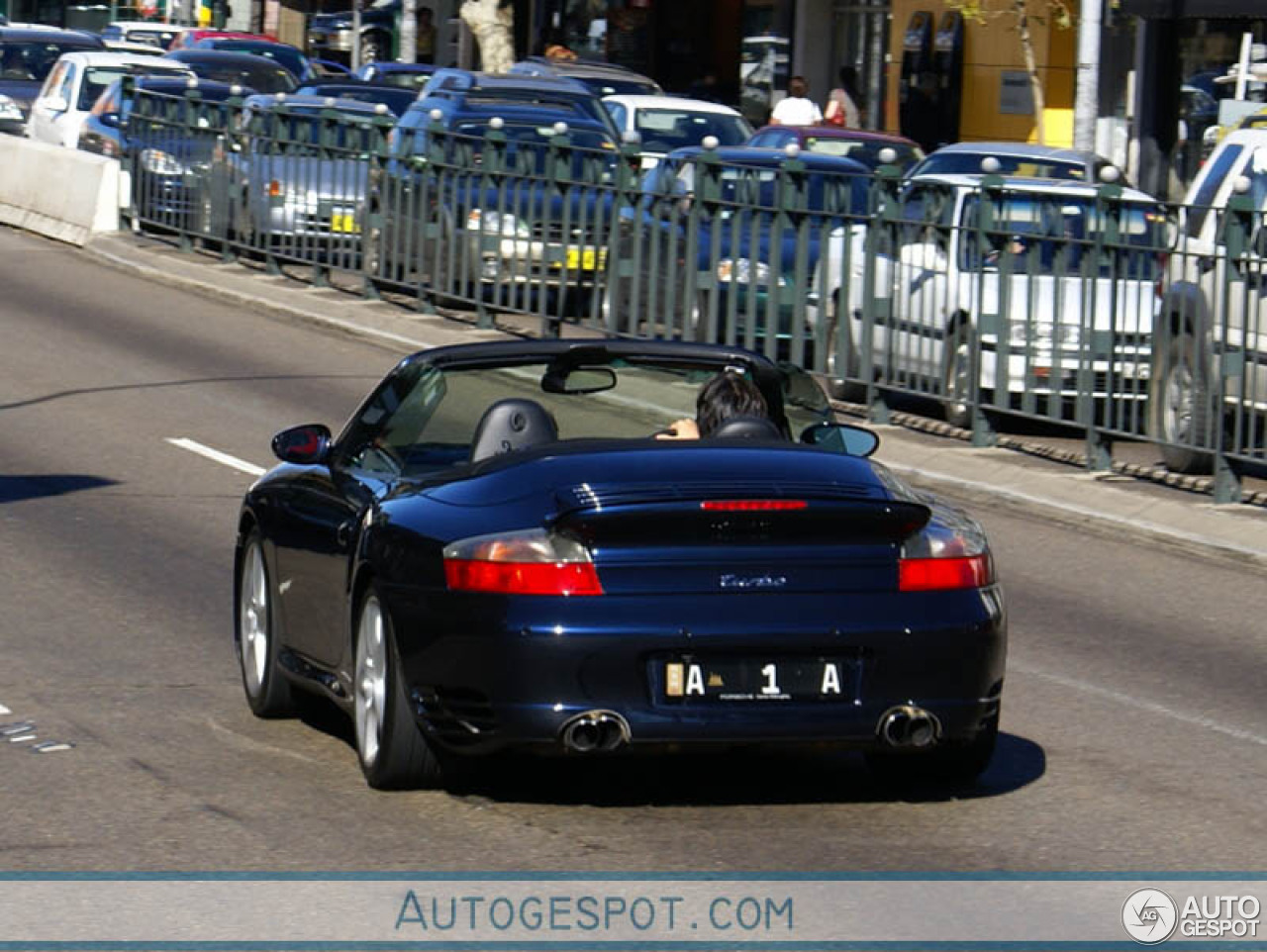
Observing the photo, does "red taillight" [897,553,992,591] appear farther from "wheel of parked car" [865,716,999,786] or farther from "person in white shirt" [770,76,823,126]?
"person in white shirt" [770,76,823,126]

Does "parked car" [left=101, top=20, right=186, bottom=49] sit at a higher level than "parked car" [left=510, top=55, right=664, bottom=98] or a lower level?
higher

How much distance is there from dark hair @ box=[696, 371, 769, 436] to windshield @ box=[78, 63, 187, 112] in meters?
26.8

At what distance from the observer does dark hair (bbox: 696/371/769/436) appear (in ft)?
26.6

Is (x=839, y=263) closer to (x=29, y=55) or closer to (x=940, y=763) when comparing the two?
(x=940, y=763)

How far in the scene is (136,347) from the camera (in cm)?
2095

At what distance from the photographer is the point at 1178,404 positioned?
14836 mm

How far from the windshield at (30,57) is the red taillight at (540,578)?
A: 34.2m

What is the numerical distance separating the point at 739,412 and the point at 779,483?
3.10ft

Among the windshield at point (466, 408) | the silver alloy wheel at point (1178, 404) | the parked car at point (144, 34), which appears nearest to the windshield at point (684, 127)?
the silver alloy wheel at point (1178, 404)

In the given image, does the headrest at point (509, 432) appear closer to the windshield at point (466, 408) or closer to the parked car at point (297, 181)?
the windshield at point (466, 408)

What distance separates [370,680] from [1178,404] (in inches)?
319

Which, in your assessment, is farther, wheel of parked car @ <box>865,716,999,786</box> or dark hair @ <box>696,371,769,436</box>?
dark hair @ <box>696,371,769,436</box>

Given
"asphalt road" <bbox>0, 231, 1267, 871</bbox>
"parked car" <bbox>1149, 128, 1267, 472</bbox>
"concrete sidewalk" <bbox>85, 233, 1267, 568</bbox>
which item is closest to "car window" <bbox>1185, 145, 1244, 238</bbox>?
"parked car" <bbox>1149, 128, 1267, 472</bbox>

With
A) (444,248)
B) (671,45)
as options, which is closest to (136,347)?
(444,248)
